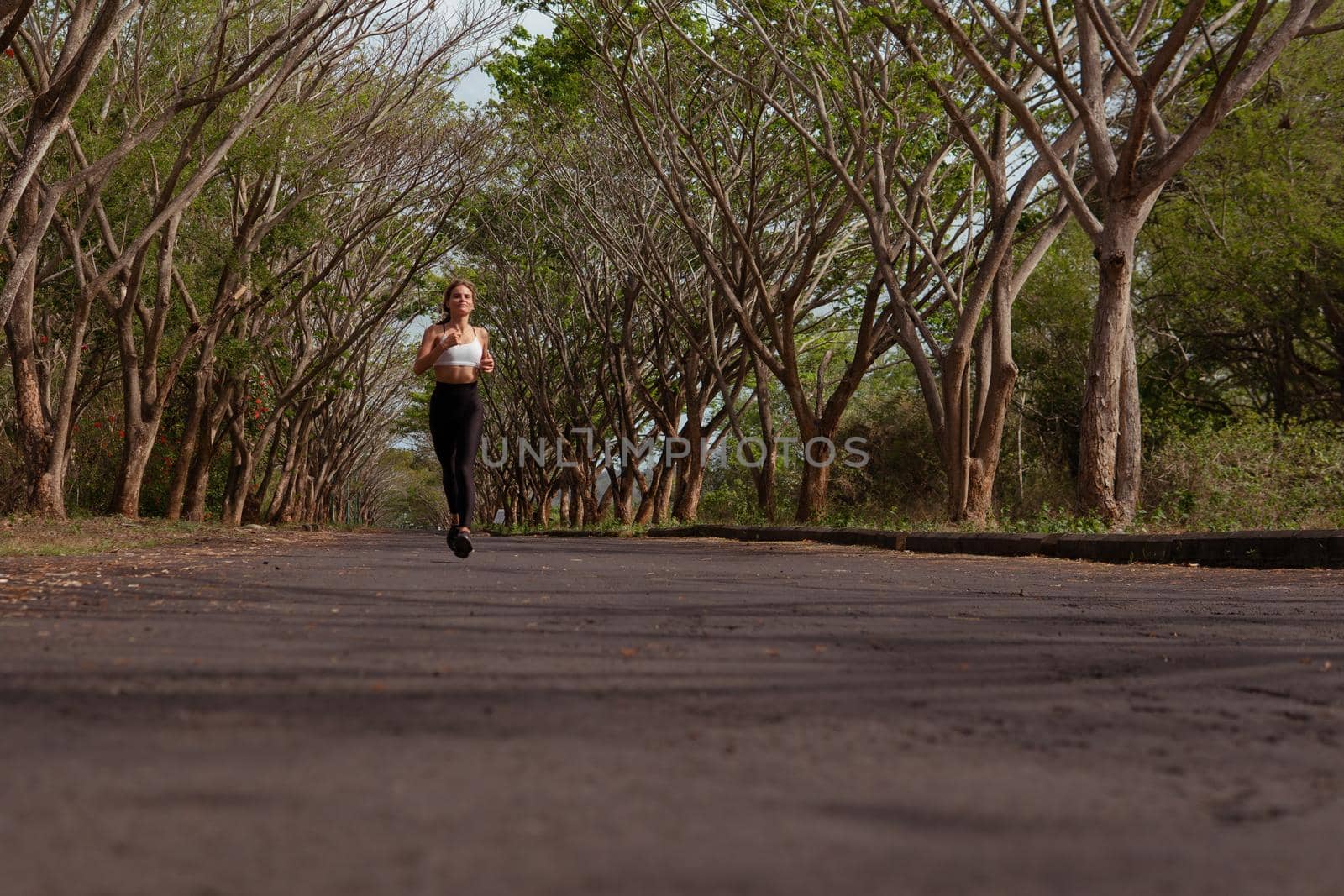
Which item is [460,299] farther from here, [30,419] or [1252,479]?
[1252,479]

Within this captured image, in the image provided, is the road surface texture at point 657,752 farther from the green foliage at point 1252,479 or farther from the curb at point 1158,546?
the green foliage at point 1252,479

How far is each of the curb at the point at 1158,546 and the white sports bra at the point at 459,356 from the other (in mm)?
6088

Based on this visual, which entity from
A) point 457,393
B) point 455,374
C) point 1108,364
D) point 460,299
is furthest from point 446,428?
point 1108,364

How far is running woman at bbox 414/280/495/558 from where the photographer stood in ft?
29.9

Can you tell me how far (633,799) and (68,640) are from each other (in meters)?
2.98

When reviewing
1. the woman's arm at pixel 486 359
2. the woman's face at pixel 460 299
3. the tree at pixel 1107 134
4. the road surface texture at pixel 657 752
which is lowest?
the road surface texture at pixel 657 752

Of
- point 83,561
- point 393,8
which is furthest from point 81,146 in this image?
point 83,561

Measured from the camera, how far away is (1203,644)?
537cm

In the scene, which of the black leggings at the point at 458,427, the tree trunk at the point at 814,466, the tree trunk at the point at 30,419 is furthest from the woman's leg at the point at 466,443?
the tree trunk at the point at 814,466

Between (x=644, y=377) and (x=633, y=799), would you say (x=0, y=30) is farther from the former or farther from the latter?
(x=644, y=377)

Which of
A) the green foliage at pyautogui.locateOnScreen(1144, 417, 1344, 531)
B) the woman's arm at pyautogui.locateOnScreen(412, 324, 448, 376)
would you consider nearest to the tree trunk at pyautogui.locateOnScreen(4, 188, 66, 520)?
the woman's arm at pyautogui.locateOnScreen(412, 324, 448, 376)

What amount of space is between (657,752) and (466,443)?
260 inches

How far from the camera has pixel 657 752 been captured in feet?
9.90

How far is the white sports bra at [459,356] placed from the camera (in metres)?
9.12
